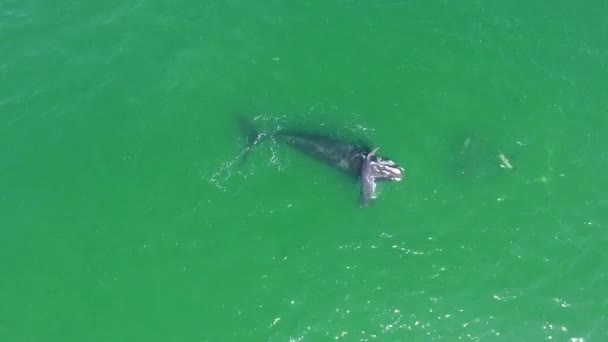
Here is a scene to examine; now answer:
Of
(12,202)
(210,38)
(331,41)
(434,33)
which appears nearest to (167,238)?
(12,202)

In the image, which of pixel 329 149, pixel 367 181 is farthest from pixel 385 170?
pixel 329 149

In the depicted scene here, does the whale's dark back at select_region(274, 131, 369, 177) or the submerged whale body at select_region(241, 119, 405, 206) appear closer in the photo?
the submerged whale body at select_region(241, 119, 405, 206)

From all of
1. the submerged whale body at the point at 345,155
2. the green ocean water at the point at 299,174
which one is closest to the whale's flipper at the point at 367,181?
the submerged whale body at the point at 345,155

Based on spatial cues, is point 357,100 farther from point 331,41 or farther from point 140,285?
point 140,285

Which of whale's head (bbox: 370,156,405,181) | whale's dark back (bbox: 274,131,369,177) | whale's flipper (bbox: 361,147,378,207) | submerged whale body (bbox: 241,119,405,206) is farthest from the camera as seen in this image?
whale's dark back (bbox: 274,131,369,177)

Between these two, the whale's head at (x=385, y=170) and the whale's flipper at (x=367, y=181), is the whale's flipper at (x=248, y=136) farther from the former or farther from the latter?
the whale's head at (x=385, y=170)

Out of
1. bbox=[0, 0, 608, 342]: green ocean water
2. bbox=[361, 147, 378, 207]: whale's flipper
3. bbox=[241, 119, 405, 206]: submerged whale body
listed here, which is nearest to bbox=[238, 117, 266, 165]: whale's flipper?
bbox=[241, 119, 405, 206]: submerged whale body

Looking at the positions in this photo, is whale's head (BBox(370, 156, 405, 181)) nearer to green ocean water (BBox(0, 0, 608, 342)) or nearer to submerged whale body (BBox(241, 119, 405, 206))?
submerged whale body (BBox(241, 119, 405, 206))
